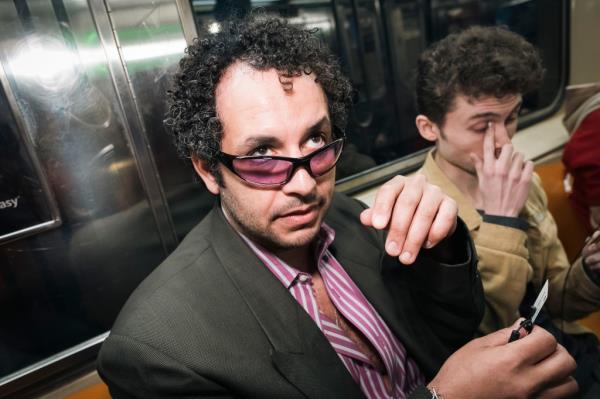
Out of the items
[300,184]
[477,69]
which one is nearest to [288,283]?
[300,184]

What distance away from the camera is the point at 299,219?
46.6 inches

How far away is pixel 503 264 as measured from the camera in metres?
1.53

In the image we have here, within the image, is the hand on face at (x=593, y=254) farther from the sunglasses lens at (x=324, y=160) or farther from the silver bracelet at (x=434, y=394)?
the sunglasses lens at (x=324, y=160)

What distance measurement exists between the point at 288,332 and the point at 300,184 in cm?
48

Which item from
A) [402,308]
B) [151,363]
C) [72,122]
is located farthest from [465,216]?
[72,122]

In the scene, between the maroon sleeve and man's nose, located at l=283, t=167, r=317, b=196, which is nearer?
man's nose, located at l=283, t=167, r=317, b=196

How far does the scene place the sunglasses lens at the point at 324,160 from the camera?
3.80 ft

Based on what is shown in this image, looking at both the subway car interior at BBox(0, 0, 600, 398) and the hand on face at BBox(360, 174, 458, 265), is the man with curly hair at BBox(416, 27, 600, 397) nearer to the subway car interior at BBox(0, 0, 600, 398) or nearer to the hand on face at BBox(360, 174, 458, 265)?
the hand on face at BBox(360, 174, 458, 265)

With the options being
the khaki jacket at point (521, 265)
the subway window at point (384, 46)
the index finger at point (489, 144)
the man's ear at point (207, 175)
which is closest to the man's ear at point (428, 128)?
the khaki jacket at point (521, 265)

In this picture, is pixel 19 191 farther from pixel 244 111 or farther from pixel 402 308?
pixel 402 308

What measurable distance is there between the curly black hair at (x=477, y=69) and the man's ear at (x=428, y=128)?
26mm

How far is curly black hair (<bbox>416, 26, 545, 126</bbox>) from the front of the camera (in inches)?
71.5

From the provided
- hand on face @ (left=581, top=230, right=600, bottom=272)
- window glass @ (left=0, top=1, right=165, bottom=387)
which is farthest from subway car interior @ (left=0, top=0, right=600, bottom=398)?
hand on face @ (left=581, top=230, right=600, bottom=272)

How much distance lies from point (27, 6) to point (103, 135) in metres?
0.58
